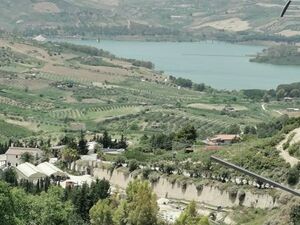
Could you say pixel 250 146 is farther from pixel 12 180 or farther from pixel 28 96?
pixel 28 96

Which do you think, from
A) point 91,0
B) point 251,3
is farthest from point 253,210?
point 91,0

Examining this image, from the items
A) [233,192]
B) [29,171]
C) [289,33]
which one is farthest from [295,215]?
[289,33]

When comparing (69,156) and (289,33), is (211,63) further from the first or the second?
(69,156)

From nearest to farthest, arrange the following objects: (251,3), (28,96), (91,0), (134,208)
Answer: (134,208) < (28,96) < (251,3) < (91,0)

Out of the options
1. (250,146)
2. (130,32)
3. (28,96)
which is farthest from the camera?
(130,32)

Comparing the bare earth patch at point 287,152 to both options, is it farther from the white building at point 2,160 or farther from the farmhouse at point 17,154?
the white building at point 2,160

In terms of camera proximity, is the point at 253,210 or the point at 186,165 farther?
the point at 186,165

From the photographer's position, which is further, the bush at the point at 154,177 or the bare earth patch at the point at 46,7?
the bare earth patch at the point at 46,7

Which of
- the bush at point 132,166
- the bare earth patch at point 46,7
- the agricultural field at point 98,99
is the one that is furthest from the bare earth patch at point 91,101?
the bare earth patch at point 46,7

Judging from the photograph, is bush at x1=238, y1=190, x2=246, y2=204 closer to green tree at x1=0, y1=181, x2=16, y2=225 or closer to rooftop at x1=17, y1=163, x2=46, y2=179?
green tree at x1=0, y1=181, x2=16, y2=225
